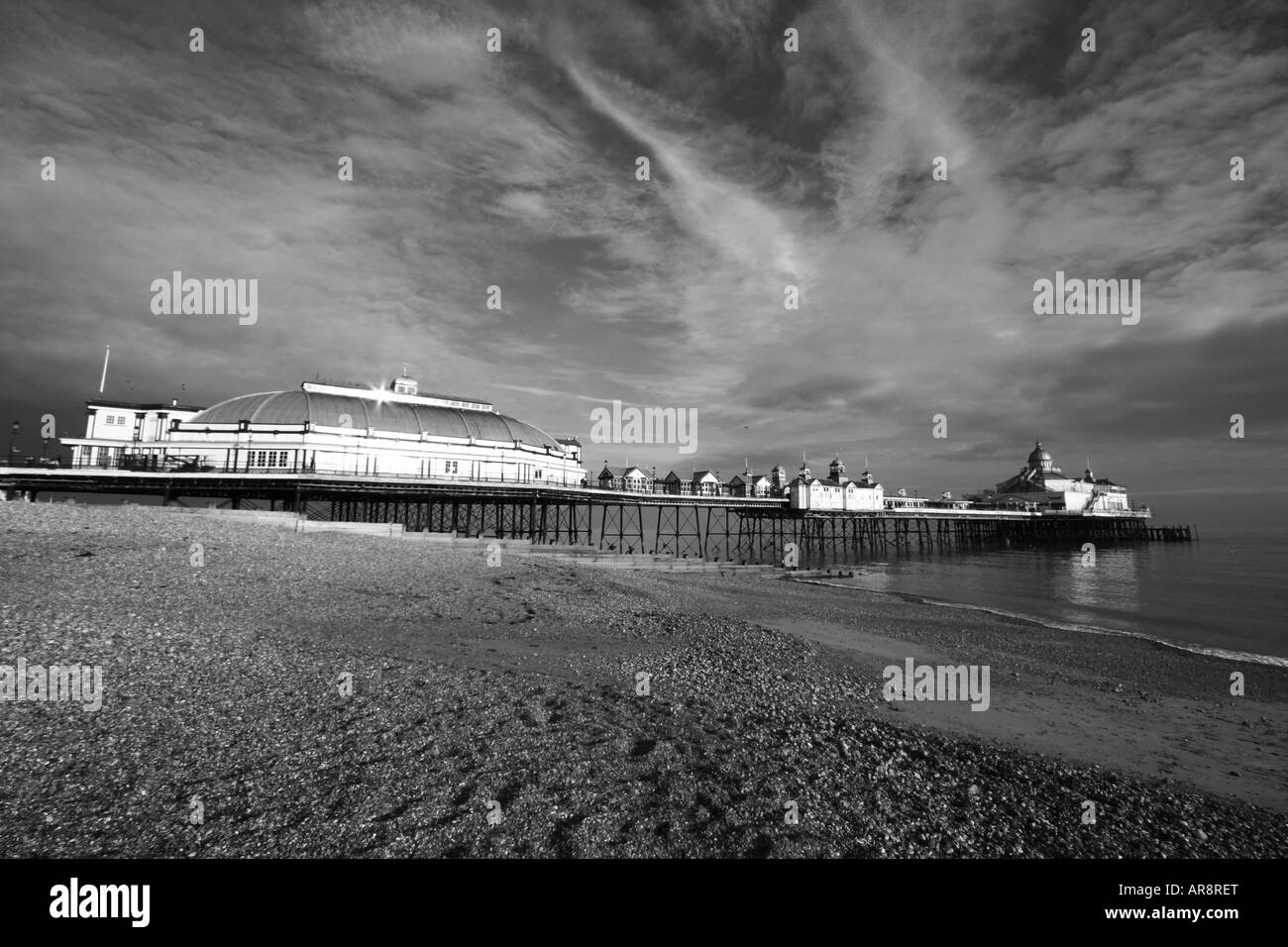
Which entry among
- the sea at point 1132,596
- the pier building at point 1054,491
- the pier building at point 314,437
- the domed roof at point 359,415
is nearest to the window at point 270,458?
the pier building at point 314,437

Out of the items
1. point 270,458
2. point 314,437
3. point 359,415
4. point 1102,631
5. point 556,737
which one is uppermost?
point 359,415

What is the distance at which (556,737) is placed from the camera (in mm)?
8102

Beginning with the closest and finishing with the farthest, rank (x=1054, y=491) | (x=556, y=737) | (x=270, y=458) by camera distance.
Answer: (x=556, y=737)
(x=270, y=458)
(x=1054, y=491)

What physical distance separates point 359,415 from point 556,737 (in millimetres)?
58467

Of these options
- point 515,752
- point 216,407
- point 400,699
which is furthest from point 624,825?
point 216,407

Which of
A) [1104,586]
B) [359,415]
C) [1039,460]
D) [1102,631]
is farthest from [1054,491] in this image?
[359,415]

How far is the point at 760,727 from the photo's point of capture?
9.21m

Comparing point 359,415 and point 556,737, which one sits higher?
point 359,415

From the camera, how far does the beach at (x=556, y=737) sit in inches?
228

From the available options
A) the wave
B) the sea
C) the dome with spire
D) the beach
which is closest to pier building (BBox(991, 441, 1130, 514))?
the dome with spire

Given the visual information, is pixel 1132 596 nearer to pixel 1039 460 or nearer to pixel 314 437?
pixel 314 437

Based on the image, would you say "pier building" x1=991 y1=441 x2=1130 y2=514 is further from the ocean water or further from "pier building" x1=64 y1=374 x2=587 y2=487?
"pier building" x1=64 y1=374 x2=587 y2=487

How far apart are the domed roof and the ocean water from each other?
42.6 m

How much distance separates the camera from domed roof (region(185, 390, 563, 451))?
182 ft
